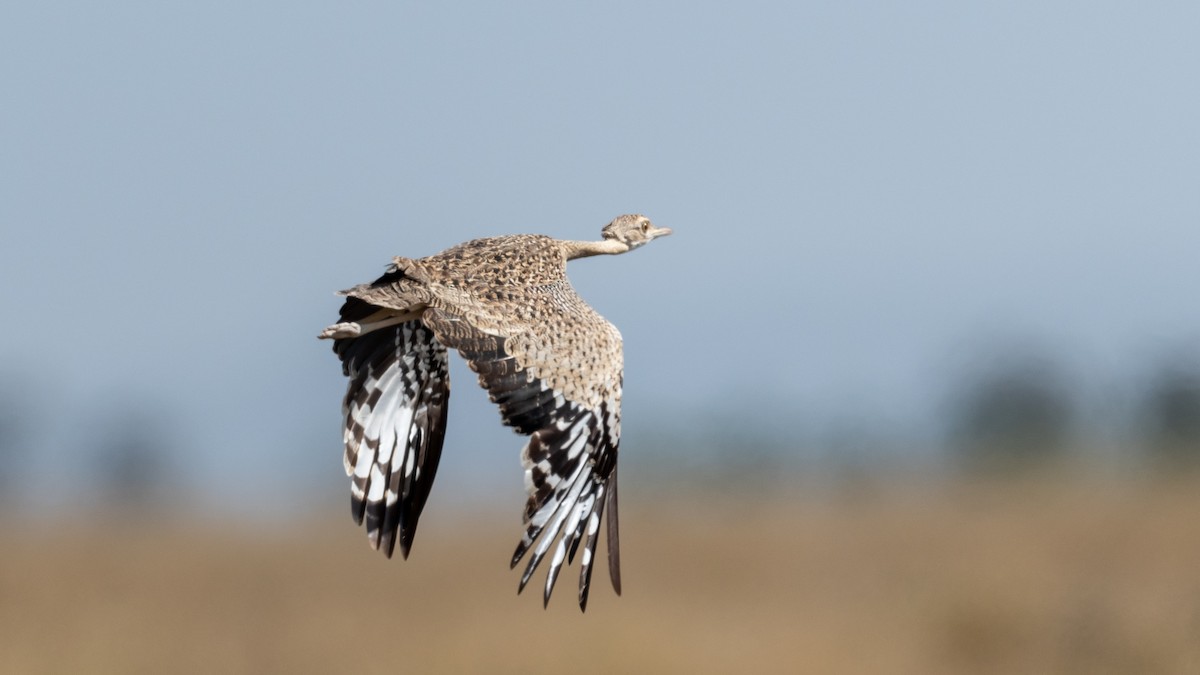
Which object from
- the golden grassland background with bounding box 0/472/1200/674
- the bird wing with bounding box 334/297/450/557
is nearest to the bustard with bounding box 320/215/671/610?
the bird wing with bounding box 334/297/450/557

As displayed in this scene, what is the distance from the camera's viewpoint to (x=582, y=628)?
24453mm

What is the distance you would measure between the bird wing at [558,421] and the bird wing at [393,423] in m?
1.56

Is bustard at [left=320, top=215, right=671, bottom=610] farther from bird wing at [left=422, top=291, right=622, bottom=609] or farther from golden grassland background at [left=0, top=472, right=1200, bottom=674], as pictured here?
golden grassland background at [left=0, top=472, right=1200, bottom=674]

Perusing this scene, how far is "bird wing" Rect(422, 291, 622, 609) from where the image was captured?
979cm

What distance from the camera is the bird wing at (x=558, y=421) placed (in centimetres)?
979

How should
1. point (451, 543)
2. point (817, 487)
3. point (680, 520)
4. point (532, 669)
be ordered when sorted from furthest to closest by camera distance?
point (817, 487) < point (680, 520) < point (451, 543) < point (532, 669)

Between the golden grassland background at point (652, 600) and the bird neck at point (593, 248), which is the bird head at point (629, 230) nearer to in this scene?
the bird neck at point (593, 248)

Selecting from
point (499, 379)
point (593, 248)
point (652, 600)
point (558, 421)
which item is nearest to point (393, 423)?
point (593, 248)

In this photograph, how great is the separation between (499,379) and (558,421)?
0.35 meters

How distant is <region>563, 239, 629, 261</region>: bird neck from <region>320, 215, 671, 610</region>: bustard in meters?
0.02

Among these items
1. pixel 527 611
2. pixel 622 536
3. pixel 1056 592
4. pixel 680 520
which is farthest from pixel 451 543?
pixel 1056 592

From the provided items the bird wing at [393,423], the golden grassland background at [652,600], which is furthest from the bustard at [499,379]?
the golden grassland background at [652,600]

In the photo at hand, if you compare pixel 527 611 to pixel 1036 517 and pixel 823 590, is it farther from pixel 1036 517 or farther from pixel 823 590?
pixel 1036 517

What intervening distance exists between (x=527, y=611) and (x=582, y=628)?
191 centimetres
